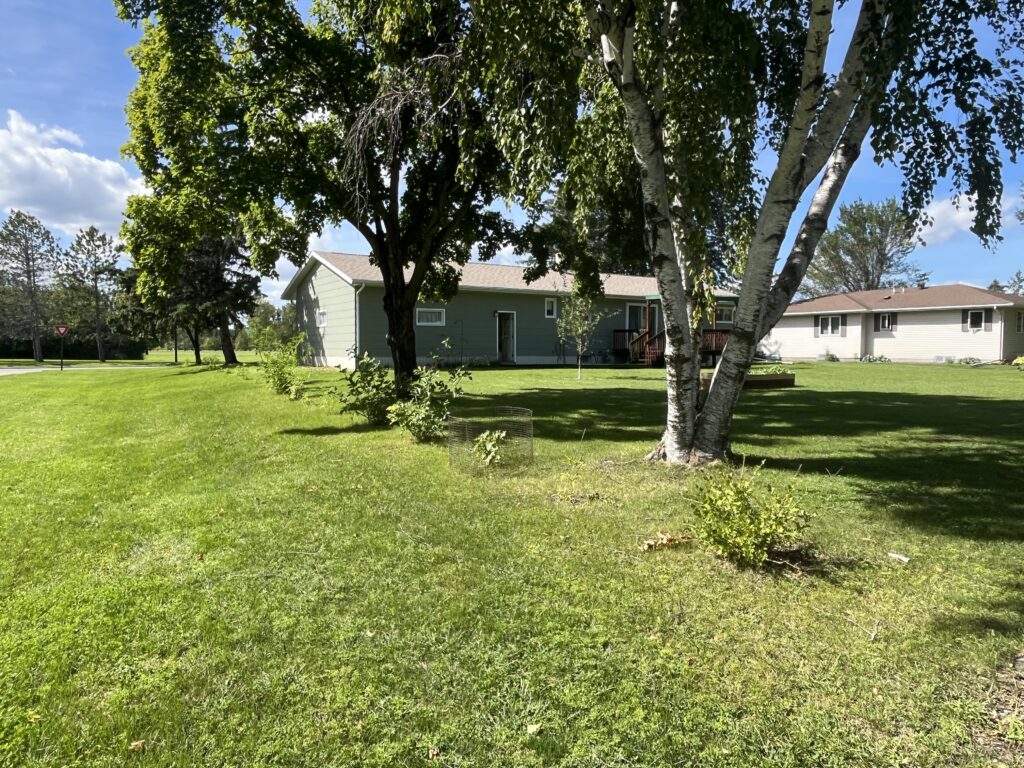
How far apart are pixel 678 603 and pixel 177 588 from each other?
8.97 ft

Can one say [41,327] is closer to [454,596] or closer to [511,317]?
[511,317]

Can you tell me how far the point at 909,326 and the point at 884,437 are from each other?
91.1 feet

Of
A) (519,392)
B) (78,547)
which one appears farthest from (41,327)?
(78,547)

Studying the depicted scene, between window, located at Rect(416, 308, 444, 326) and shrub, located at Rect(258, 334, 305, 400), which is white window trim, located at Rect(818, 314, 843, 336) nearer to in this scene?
window, located at Rect(416, 308, 444, 326)

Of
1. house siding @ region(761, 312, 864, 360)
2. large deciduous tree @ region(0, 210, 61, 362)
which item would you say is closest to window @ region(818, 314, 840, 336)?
house siding @ region(761, 312, 864, 360)

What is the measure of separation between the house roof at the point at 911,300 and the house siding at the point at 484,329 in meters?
14.6

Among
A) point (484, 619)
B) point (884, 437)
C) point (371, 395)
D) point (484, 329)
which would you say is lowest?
point (484, 619)

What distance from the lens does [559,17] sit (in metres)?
5.75

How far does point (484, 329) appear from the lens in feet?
77.8

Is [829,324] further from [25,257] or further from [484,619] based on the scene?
[25,257]

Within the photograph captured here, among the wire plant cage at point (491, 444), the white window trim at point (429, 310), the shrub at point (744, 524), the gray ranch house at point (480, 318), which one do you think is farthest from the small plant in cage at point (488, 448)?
the white window trim at point (429, 310)

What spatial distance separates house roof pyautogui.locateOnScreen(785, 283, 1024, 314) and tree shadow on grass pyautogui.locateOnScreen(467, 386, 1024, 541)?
64.7 feet

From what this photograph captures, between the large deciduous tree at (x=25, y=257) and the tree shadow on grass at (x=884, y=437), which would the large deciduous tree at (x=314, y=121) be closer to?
the tree shadow on grass at (x=884, y=437)

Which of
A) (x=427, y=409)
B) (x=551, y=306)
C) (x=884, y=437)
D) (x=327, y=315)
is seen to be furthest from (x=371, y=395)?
(x=551, y=306)
